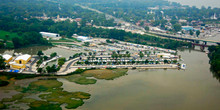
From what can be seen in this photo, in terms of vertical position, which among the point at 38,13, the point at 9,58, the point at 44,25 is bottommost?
the point at 9,58

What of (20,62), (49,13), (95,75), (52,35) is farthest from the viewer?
(49,13)

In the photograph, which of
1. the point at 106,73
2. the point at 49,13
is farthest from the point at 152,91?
the point at 49,13

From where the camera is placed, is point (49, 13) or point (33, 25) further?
point (49, 13)

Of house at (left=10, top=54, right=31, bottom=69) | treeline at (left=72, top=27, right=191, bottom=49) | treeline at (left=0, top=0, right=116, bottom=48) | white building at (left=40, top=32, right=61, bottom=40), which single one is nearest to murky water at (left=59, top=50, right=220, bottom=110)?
house at (left=10, top=54, right=31, bottom=69)

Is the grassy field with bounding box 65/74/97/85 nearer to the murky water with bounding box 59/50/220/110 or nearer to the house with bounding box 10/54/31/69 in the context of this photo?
the murky water with bounding box 59/50/220/110

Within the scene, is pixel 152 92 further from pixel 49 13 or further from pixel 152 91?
pixel 49 13

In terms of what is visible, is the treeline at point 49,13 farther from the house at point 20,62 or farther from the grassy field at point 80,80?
the grassy field at point 80,80

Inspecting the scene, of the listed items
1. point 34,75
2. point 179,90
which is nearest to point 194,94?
point 179,90

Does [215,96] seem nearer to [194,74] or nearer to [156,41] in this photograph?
[194,74]
